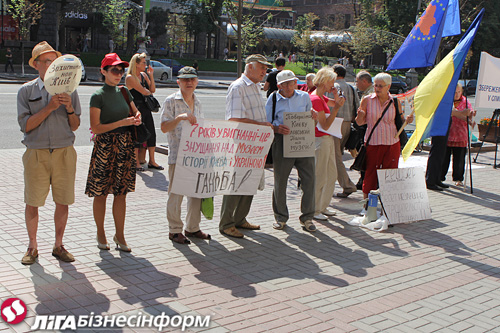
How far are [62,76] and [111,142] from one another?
32.8 inches

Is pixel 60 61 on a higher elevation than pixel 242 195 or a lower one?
higher

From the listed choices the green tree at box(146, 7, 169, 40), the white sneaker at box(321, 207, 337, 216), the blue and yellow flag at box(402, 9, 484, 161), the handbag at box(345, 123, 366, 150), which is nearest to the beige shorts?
the white sneaker at box(321, 207, 337, 216)

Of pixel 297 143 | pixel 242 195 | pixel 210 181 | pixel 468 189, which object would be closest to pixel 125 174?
pixel 210 181

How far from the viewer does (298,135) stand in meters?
7.14

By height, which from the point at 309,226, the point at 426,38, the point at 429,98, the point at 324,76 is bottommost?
the point at 309,226

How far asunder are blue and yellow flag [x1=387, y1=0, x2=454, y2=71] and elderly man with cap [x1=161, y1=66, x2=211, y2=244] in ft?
12.2

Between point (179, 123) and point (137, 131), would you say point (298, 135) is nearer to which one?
point (179, 123)

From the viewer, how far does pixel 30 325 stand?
429 cm

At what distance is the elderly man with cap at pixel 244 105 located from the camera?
21.9 ft

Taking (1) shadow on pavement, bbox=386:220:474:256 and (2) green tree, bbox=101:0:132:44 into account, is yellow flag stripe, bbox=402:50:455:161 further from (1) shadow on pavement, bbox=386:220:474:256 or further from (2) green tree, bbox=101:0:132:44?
(2) green tree, bbox=101:0:132:44

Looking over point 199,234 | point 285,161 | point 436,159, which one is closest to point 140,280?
point 199,234

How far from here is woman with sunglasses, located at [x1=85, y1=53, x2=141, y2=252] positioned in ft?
18.5

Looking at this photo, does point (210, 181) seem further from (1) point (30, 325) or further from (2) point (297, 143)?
(1) point (30, 325)

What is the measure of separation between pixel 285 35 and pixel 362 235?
68678 millimetres
